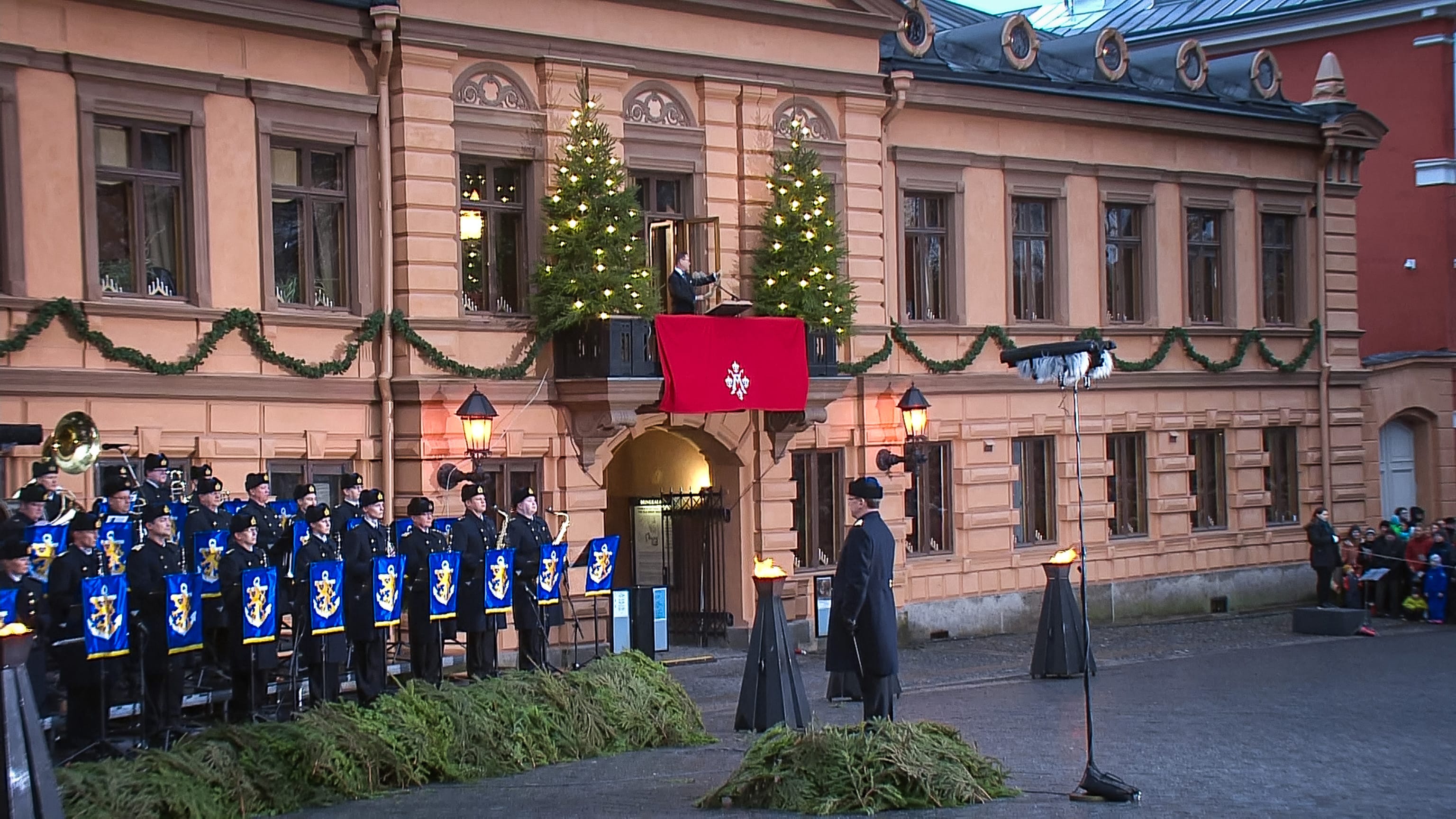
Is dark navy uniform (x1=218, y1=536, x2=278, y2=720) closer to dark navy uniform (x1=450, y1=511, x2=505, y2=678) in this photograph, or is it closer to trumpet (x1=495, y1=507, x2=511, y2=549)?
dark navy uniform (x1=450, y1=511, x2=505, y2=678)

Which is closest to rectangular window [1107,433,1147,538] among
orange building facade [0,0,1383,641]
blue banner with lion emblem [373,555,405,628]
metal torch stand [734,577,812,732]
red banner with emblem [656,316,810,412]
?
orange building facade [0,0,1383,641]

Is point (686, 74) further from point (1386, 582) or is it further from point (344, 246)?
point (1386, 582)

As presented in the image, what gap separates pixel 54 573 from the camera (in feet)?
51.4

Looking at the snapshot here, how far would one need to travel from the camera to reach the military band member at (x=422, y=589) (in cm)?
1867

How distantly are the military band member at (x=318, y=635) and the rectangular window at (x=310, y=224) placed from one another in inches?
219

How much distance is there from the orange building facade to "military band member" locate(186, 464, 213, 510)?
1.26ft

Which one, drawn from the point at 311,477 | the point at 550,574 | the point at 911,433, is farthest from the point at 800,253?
the point at 550,574

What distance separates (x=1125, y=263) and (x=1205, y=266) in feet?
7.39

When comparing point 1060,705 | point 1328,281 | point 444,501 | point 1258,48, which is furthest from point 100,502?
point 1258,48

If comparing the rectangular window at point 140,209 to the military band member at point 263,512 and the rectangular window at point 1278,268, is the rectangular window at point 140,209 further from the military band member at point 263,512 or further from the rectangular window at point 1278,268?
the rectangular window at point 1278,268

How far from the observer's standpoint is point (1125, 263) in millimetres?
33156

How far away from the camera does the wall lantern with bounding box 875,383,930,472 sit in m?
27.5

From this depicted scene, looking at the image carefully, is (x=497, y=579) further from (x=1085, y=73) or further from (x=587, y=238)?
(x=1085, y=73)

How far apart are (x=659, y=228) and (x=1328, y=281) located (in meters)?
16.1
